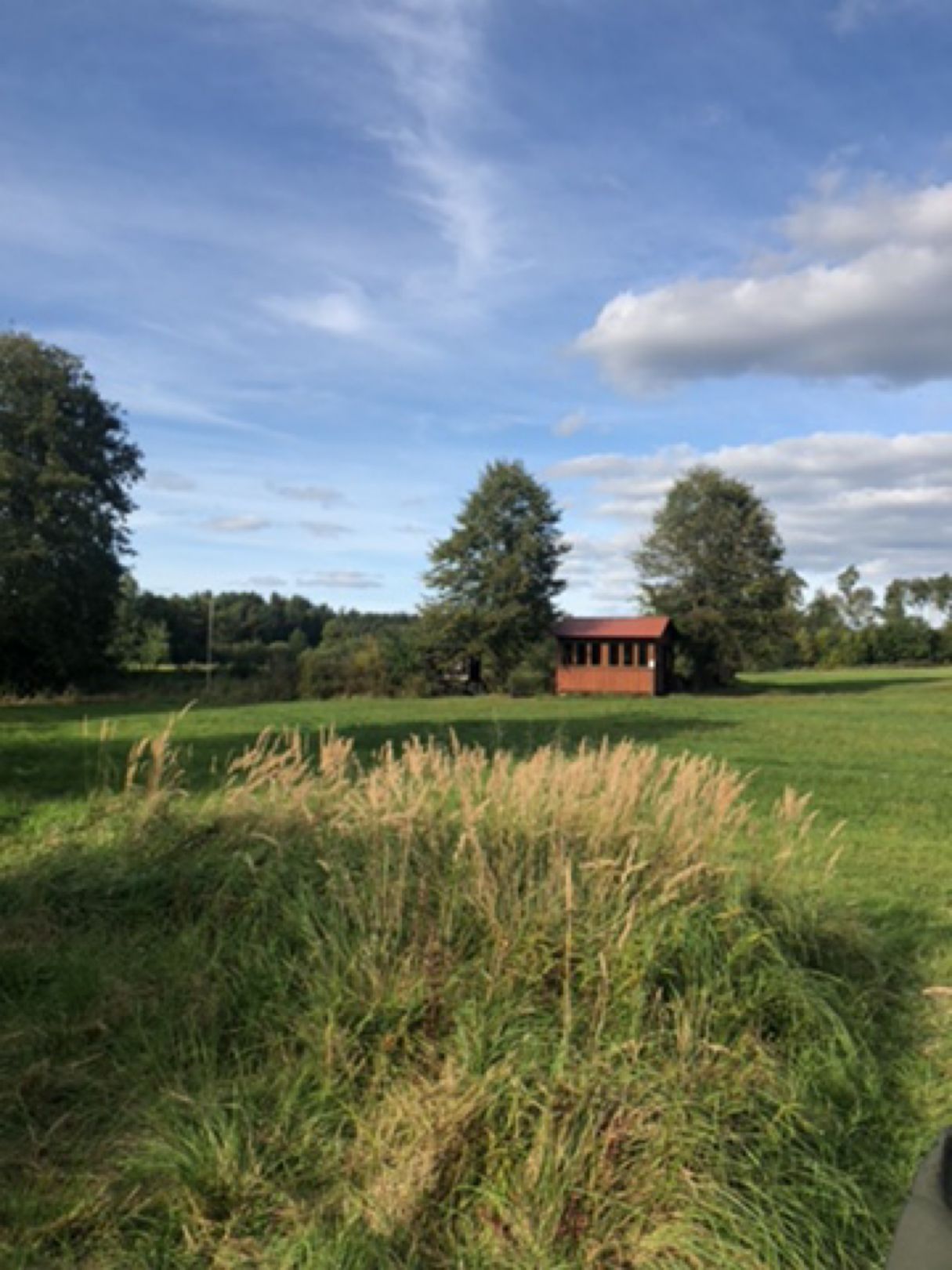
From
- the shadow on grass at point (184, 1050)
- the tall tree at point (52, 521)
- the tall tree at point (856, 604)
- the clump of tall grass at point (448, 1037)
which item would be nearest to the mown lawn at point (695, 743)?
the clump of tall grass at point (448, 1037)

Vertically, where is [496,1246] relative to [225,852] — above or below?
below

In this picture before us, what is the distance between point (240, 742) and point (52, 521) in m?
25.1

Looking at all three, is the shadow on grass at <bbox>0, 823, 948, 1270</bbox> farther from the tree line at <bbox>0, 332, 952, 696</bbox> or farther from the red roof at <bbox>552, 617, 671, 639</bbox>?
the red roof at <bbox>552, 617, 671, 639</bbox>

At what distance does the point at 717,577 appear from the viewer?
48.6 metres

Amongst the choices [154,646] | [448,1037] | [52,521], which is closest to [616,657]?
[52,521]

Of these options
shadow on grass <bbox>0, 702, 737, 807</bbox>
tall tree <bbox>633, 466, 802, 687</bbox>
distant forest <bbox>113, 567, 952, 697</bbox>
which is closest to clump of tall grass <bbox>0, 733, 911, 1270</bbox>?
shadow on grass <bbox>0, 702, 737, 807</bbox>

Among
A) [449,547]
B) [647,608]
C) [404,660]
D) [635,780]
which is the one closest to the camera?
[635,780]

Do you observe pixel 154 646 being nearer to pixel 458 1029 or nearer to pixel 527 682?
pixel 527 682

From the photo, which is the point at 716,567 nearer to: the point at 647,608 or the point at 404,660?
the point at 647,608

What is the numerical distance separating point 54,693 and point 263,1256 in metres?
34.7

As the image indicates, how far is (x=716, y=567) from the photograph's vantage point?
48.6 metres

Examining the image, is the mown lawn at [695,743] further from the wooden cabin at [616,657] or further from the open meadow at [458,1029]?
the wooden cabin at [616,657]

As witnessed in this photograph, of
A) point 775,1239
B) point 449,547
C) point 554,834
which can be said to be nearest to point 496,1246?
point 775,1239

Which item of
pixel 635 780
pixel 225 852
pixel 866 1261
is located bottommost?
pixel 866 1261
